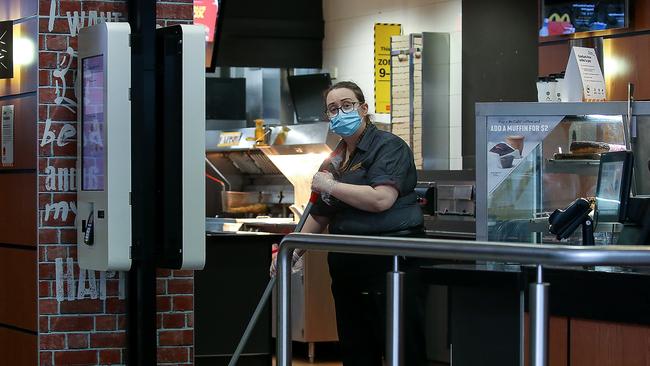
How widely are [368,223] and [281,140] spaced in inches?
235

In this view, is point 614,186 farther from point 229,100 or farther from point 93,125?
point 229,100

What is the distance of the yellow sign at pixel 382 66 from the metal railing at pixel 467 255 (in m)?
6.84

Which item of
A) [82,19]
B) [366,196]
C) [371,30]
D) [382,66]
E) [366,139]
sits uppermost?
[371,30]

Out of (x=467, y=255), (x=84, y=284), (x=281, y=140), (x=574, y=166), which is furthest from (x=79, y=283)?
(x=281, y=140)

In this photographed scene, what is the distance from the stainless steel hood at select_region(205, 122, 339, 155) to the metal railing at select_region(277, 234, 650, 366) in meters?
6.17

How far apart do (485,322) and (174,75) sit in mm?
1876

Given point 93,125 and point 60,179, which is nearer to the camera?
point 93,125

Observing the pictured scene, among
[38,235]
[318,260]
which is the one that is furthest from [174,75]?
[318,260]

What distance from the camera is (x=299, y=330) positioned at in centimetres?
809

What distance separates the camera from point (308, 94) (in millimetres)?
11781

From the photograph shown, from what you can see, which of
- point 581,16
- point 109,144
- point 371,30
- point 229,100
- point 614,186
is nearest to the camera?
point 614,186

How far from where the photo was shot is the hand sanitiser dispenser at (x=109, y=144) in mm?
4500

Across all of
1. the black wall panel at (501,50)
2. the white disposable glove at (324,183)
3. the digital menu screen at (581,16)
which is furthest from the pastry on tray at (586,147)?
the black wall panel at (501,50)

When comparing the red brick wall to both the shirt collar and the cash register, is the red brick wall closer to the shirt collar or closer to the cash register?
the shirt collar
